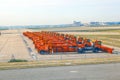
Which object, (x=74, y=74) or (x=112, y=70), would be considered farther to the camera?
(x=112, y=70)

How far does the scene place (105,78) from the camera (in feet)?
69.4

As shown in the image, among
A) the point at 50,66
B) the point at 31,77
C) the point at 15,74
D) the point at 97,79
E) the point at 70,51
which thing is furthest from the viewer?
the point at 70,51

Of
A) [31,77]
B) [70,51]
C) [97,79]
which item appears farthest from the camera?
[70,51]

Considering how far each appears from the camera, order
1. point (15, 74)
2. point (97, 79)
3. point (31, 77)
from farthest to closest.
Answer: point (15, 74) → point (31, 77) → point (97, 79)

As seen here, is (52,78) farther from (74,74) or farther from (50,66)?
(50,66)

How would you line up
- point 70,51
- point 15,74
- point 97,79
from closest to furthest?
1. point 97,79
2. point 15,74
3. point 70,51

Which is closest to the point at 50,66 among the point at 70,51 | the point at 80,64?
the point at 80,64

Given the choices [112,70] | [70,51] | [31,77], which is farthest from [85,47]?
[31,77]

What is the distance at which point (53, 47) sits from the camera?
48.7m

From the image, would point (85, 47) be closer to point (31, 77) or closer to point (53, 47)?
point (53, 47)

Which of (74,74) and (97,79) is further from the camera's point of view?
(74,74)

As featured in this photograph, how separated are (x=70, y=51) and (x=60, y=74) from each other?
24468 mm

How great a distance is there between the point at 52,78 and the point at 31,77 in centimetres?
172

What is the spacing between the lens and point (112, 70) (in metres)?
24.8
